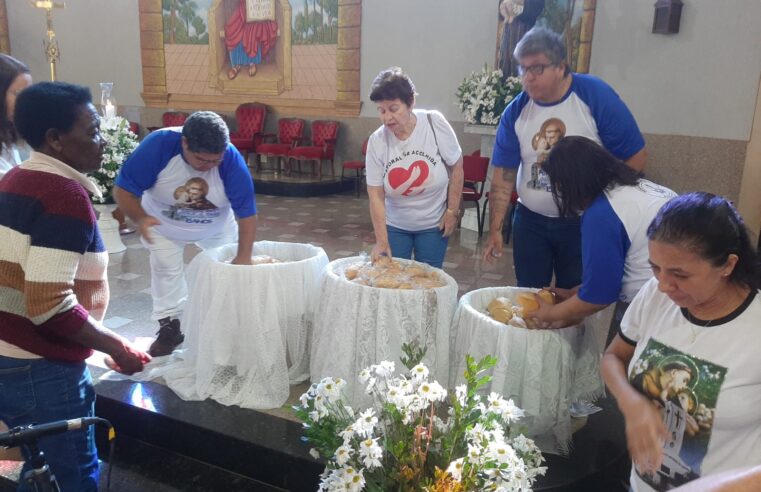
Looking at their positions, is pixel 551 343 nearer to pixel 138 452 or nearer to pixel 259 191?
pixel 138 452

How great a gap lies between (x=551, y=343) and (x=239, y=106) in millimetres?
9699

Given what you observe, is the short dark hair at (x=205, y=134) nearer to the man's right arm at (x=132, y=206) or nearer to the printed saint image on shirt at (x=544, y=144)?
the man's right arm at (x=132, y=206)

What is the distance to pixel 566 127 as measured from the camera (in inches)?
95.5

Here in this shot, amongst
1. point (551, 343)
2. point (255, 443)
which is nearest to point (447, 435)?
→ point (551, 343)

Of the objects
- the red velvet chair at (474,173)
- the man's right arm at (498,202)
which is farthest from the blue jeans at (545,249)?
the red velvet chair at (474,173)

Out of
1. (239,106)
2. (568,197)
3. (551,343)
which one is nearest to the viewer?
(568,197)

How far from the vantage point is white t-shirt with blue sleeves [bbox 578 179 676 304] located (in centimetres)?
183

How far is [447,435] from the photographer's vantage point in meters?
1.35

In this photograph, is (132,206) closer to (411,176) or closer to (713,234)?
(411,176)

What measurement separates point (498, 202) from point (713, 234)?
160 cm

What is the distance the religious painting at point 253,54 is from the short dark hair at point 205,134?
300 inches

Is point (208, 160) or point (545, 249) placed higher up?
point (208, 160)

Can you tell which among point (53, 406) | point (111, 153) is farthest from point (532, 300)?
point (111, 153)

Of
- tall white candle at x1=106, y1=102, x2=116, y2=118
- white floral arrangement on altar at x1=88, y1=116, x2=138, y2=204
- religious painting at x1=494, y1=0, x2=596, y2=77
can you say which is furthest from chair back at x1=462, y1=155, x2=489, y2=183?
tall white candle at x1=106, y1=102, x2=116, y2=118
